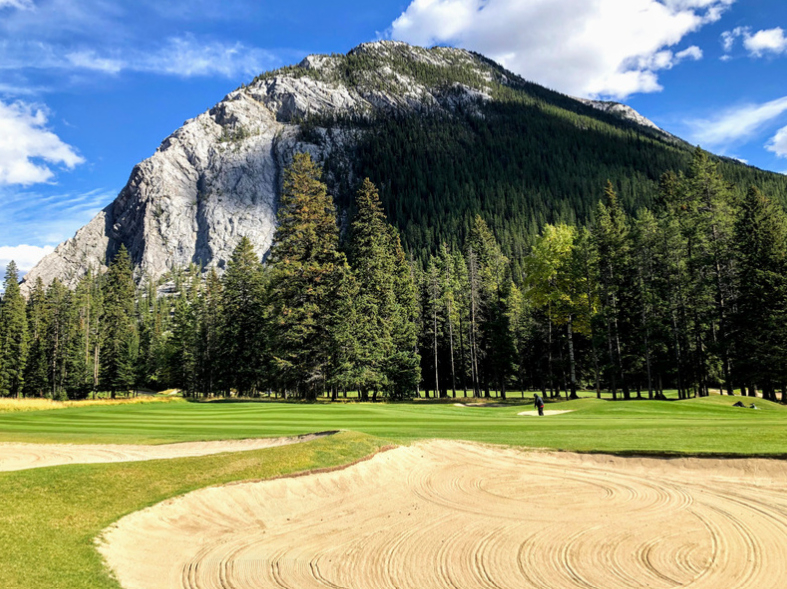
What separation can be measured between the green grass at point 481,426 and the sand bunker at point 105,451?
0.80 meters

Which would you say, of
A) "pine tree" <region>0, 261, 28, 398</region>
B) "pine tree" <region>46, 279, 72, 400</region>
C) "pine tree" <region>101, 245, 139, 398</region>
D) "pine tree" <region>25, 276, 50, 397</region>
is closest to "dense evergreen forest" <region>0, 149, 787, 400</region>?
"pine tree" <region>101, 245, 139, 398</region>

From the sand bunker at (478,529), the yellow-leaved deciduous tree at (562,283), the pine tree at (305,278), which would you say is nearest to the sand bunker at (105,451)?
the sand bunker at (478,529)

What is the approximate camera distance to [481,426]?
68.0ft

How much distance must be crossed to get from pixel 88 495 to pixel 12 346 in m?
83.5

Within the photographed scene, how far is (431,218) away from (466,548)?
178 meters

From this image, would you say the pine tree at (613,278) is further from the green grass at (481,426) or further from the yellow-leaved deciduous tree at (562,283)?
the green grass at (481,426)

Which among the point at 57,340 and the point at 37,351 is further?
the point at 57,340

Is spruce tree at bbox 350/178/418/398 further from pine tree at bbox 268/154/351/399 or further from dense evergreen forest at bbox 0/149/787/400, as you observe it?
pine tree at bbox 268/154/351/399

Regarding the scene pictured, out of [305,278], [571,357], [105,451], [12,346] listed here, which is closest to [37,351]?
[12,346]

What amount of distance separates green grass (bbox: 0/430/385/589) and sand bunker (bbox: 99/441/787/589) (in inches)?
17.8

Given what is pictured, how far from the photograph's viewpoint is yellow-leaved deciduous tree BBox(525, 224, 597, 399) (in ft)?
136

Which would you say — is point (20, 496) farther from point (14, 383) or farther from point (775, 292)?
point (14, 383)

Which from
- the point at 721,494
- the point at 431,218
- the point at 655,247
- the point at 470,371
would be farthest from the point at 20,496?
the point at 431,218

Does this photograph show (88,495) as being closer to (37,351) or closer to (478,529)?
(478,529)
